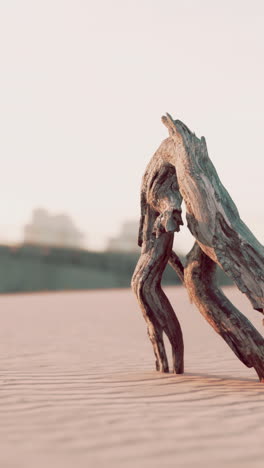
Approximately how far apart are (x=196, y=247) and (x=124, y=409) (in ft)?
6.77

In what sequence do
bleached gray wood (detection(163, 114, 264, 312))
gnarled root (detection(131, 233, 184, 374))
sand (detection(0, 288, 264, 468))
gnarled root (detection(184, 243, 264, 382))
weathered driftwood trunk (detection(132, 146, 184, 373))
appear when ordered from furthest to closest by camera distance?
gnarled root (detection(131, 233, 184, 374)) → weathered driftwood trunk (detection(132, 146, 184, 373)) → gnarled root (detection(184, 243, 264, 382)) → bleached gray wood (detection(163, 114, 264, 312)) → sand (detection(0, 288, 264, 468))

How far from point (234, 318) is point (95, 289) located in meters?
28.3

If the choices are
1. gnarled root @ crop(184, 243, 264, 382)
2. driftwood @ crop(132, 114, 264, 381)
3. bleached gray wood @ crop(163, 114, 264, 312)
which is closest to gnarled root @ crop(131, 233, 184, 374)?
driftwood @ crop(132, 114, 264, 381)

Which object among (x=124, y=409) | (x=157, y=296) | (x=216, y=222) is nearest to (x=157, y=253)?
(x=157, y=296)

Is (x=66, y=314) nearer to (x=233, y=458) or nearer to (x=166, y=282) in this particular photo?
(x=233, y=458)

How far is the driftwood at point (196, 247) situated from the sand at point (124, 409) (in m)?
0.50

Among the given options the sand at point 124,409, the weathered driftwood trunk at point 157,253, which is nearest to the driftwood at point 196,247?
the weathered driftwood trunk at point 157,253

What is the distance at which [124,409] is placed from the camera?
17.3 ft

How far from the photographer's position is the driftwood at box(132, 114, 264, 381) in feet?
20.0

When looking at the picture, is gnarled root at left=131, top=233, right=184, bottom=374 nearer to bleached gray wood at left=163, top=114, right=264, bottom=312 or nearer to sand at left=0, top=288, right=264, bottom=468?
sand at left=0, top=288, right=264, bottom=468

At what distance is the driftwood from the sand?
0.50 metres

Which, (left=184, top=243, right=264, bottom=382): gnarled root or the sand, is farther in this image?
(left=184, top=243, right=264, bottom=382): gnarled root

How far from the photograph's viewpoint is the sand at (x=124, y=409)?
394 centimetres

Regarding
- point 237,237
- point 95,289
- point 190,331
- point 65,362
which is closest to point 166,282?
point 95,289
